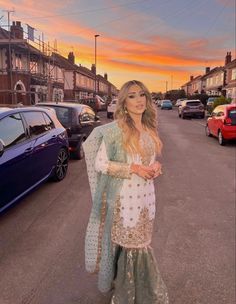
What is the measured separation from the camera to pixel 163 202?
6.50 meters

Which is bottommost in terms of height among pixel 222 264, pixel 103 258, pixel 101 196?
pixel 222 264

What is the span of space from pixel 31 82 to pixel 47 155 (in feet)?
91.6

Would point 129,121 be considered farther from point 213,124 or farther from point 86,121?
point 213,124

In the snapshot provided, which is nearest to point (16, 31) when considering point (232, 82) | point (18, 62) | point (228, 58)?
point (18, 62)

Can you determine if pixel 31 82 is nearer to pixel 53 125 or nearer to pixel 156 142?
pixel 53 125

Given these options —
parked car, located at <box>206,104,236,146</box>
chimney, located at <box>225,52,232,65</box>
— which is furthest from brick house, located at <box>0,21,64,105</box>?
chimney, located at <box>225,52,232,65</box>

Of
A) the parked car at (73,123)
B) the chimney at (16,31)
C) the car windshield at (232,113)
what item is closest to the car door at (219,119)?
the car windshield at (232,113)

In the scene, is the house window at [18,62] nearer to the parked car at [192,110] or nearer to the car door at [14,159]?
the parked car at [192,110]

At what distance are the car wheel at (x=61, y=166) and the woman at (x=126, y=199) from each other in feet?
15.3

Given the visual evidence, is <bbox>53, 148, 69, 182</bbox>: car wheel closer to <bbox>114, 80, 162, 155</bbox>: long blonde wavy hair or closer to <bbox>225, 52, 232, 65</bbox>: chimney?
<bbox>114, 80, 162, 155</bbox>: long blonde wavy hair

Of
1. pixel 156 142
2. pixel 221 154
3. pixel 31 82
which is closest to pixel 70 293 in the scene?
pixel 156 142

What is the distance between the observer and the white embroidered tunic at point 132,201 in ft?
8.98

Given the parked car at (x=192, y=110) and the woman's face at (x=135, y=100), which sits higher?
the woman's face at (x=135, y=100)

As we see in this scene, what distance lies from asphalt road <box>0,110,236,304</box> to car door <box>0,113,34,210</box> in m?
0.47
